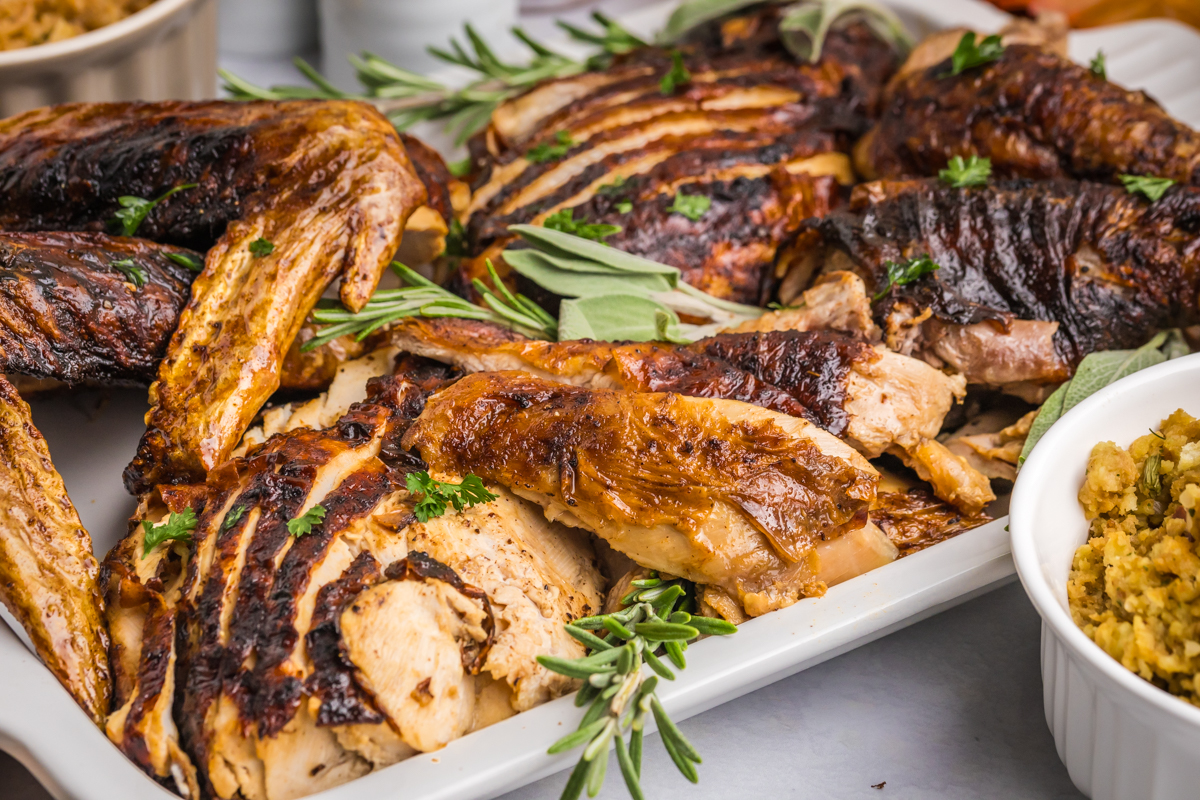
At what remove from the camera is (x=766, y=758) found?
85.6 inches

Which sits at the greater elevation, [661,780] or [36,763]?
[36,763]

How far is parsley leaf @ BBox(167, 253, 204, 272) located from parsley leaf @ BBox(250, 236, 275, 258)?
0.55 ft

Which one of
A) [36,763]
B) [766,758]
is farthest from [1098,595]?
[36,763]

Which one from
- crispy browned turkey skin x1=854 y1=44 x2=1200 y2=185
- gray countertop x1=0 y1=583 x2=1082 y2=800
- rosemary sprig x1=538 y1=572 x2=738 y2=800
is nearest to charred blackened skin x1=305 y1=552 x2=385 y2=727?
rosemary sprig x1=538 y1=572 x2=738 y2=800

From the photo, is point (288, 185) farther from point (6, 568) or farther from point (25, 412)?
point (6, 568)

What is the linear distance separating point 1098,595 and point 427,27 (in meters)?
3.40

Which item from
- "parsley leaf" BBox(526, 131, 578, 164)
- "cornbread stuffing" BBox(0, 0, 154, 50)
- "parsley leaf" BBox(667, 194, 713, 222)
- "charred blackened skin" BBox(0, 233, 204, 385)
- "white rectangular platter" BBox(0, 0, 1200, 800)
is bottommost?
"white rectangular platter" BBox(0, 0, 1200, 800)

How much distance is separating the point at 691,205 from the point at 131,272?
1.45m

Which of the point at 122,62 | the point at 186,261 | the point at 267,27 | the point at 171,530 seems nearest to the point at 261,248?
the point at 186,261

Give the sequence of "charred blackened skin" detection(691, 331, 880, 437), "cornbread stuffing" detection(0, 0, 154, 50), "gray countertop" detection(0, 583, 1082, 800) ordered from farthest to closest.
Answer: "cornbread stuffing" detection(0, 0, 154, 50) < "charred blackened skin" detection(691, 331, 880, 437) < "gray countertop" detection(0, 583, 1082, 800)

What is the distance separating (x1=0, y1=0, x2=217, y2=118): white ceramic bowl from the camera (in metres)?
3.12

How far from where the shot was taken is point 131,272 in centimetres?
233

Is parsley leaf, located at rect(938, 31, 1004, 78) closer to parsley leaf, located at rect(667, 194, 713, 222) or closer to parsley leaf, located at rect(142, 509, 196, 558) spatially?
parsley leaf, located at rect(667, 194, 713, 222)

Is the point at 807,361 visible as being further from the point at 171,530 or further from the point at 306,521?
the point at 171,530
